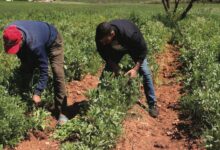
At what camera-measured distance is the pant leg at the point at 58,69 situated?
7121 millimetres

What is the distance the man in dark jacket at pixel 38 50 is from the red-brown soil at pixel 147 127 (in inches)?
24.4

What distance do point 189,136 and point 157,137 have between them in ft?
1.56

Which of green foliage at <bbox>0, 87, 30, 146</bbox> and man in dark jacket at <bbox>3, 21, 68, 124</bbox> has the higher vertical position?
man in dark jacket at <bbox>3, 21, 68, 124</bbox>

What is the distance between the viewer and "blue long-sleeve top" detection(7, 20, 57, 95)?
20.0 feet

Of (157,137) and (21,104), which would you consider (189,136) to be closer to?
(157,137)

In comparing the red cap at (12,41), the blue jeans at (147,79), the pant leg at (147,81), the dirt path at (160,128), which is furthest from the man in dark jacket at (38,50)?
the pant leg at (147,81)

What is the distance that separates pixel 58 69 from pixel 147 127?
1.67 metres

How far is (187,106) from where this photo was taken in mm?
7859

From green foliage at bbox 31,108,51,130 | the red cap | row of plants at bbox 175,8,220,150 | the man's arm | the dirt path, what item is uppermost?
the red cap

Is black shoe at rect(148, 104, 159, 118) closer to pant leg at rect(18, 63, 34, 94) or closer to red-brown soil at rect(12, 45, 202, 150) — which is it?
red-brown soil at rect(12, 45, 202, 150)

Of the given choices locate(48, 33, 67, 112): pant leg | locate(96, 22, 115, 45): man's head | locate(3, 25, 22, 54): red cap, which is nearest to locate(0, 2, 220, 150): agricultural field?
locate(48, 33, 67, 112): pant leg

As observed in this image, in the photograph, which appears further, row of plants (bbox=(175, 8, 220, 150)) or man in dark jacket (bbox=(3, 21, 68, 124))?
row of plants (bbox=(175, 8, 220, 150))

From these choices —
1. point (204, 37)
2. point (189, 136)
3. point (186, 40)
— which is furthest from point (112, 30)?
point (204, 37)

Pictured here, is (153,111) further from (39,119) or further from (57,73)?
(39,119)
